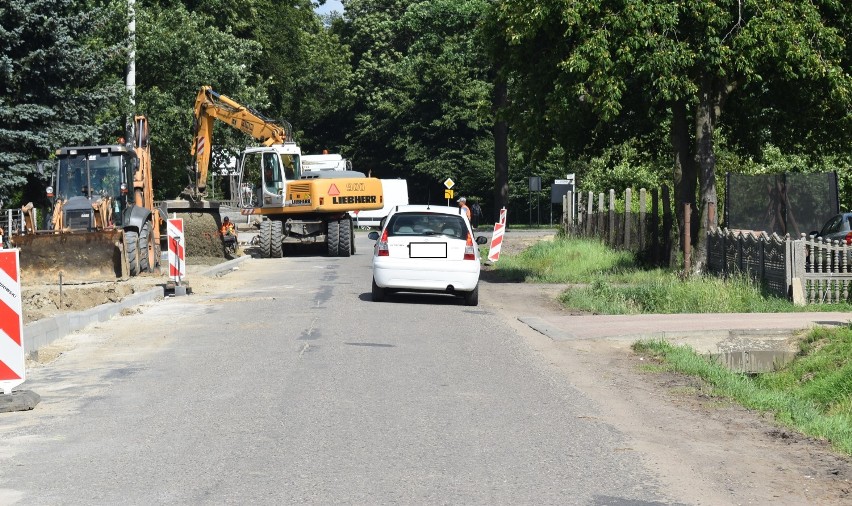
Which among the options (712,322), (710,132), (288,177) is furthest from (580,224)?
(712,322)

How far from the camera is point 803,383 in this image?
13500 millimetres

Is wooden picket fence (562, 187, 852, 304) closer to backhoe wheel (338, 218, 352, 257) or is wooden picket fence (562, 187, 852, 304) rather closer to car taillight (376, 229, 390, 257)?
car taillight (376, 229, 390, 257)

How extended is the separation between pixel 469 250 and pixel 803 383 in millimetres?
6499

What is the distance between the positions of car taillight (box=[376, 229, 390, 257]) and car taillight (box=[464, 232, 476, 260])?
125cm

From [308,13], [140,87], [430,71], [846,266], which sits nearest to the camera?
[846,266]

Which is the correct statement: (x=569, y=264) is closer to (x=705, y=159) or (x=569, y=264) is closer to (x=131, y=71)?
(x=705, y=159)

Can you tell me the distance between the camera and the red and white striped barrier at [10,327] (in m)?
9.88

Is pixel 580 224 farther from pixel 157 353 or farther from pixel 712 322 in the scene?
pixel 157 353

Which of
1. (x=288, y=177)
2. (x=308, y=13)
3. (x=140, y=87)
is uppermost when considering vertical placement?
(x=308, y=13)

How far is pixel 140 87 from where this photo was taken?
148 ft

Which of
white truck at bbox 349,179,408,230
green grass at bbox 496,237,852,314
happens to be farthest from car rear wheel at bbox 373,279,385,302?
white truck at bbox 349,179,408,230

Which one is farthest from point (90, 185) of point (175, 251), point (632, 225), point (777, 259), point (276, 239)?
point (777, 259)

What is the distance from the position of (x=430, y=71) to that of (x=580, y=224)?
30044 millimetres

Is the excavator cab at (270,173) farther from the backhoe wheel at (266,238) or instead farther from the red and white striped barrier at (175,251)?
the red and white striped barrier at (175,251)
